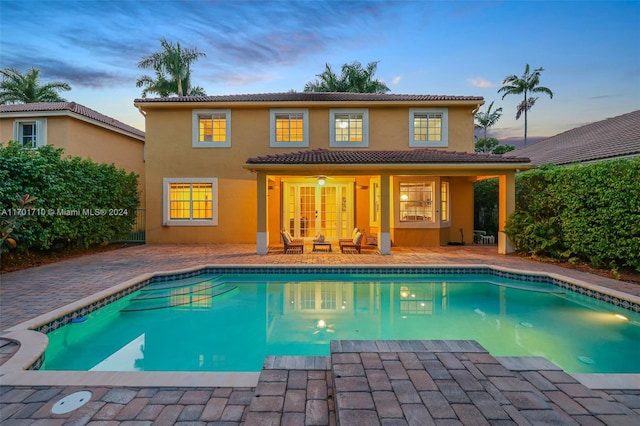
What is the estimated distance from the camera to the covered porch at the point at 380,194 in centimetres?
1109

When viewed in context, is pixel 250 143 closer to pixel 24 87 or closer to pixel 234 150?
pixel 234 150

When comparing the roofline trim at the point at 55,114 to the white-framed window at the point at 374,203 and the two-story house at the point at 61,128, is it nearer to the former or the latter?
the two-story house at the point at 61,128

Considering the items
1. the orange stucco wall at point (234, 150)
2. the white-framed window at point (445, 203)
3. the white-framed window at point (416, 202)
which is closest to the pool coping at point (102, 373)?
the white-framed window at point (416, 202)

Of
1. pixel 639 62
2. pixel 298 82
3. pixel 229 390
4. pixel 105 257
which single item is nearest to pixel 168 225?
pixel 105 257

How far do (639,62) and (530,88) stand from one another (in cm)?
2287

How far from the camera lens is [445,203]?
14.2 m

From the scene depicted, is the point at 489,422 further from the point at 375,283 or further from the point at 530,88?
the point at 530,88

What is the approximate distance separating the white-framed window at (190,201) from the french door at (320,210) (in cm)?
347

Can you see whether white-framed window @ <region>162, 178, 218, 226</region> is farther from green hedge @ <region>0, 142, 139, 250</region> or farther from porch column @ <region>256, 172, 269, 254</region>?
porch column @ <region>256, 172, 269, 254</region>

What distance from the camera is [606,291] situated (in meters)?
6.70

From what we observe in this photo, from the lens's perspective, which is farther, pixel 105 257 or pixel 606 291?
pixel 105 257

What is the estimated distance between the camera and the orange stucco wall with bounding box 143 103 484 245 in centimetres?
1449

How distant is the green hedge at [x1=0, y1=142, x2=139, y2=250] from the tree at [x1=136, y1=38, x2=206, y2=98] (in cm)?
1465

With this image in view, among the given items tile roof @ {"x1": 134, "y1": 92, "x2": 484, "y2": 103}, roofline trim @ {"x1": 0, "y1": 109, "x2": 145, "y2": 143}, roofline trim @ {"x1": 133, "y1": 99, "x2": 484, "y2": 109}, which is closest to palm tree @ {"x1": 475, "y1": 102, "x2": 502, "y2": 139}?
tile roof @ {"x1": 134, "y1": 92, "x2": 484, "y2": 103}
